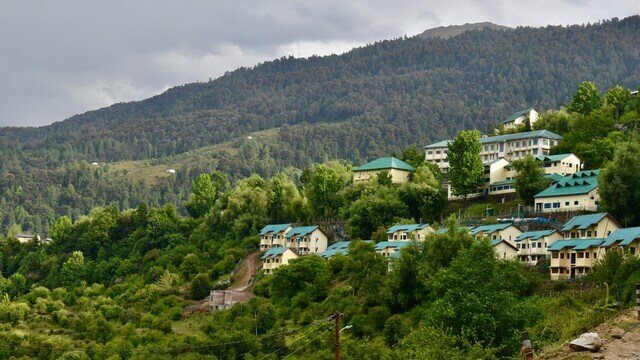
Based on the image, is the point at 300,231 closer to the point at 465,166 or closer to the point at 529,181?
the point at 465,166

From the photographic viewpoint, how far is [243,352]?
6525 cm

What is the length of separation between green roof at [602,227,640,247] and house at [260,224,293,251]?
130 ft

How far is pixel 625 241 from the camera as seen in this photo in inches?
2406

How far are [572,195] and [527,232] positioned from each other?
7.27 metres

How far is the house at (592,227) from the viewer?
66.6 m

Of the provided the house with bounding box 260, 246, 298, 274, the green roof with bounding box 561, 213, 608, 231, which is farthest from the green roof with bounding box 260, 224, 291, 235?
the green roof with bounding box 561, 213, 608, 231

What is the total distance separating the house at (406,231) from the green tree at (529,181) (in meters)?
9.61

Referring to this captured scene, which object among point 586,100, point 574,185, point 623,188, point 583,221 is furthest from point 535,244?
point 586,100

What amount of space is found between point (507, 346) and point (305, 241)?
5170cm

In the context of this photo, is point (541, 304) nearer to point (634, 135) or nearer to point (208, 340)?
point (208, 340)

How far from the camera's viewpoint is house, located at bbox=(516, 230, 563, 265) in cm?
6873

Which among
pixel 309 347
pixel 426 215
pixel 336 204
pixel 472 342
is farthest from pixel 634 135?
pixel 472 342

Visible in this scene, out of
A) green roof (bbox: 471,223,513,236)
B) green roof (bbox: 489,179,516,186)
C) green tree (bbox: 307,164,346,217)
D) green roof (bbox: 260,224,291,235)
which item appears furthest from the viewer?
green tree (bbox: 307,164,346,217)

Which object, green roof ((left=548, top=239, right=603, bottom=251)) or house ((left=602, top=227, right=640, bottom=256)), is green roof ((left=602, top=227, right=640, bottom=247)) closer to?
house ((left=602, top=227, right=640, bottom=256))
